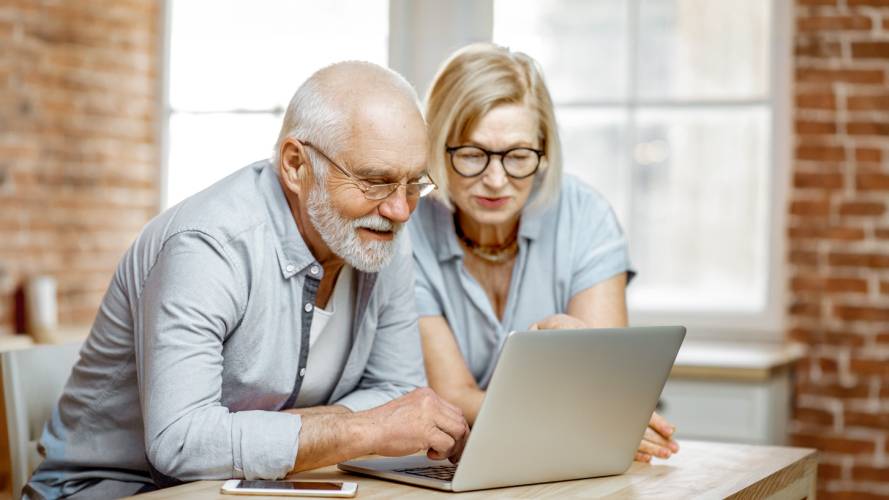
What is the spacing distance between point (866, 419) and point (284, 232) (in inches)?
103

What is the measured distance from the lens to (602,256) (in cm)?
245

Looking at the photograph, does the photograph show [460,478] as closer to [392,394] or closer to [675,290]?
[392,394]

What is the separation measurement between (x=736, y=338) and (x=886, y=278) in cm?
53

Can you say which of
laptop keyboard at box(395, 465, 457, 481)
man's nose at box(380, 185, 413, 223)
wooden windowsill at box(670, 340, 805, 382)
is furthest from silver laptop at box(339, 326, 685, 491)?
wooden windowsill at box(670, 340, 805, 382)

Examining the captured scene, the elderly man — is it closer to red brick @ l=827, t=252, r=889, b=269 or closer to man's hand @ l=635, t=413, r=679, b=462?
man's hand @ l=635, t=413, r=679, b=462

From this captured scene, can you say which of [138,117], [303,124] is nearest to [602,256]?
[303,124]

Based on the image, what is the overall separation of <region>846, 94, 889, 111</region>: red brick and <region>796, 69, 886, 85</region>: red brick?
47mm

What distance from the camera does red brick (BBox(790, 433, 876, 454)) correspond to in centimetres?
389

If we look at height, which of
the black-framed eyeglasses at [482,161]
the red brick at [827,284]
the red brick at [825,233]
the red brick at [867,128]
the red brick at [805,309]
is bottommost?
the red brick at [805,309]

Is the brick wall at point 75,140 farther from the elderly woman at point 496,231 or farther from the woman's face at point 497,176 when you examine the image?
the woman's face at point 497,176

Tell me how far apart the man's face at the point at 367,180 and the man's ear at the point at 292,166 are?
0.12 feet

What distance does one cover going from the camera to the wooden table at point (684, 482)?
5.40ft

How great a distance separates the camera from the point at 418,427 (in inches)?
69.2

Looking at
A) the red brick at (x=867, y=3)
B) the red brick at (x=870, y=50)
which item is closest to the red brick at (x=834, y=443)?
the red brick at (x=870, y=50)
